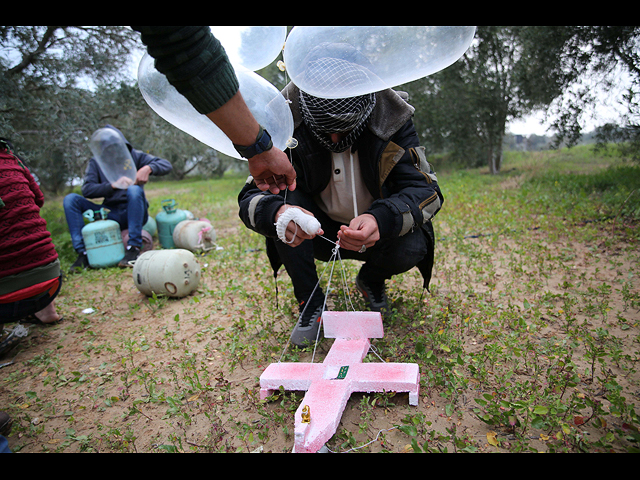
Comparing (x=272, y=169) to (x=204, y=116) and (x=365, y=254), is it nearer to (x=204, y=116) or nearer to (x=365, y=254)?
(x=204, y=116)

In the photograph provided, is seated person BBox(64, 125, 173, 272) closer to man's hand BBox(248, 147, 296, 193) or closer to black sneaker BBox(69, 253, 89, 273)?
black sneaker BBox(69, 253, 89, 273)

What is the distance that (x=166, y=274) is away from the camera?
3.33 metres

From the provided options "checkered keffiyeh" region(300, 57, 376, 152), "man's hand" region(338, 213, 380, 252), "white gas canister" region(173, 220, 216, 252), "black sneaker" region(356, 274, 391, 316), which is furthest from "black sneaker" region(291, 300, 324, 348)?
"white gas canister" region(173, 220, 216, 252)

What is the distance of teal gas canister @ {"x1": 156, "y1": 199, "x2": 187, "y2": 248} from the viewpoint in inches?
207

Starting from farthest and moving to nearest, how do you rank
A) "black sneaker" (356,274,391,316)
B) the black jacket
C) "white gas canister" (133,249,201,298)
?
1. "white gas canister" (133,249,201,298)
2. "black sneaker" (356,274,391,316)
3. the black jacket

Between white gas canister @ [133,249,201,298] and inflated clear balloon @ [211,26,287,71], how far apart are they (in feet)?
6.41

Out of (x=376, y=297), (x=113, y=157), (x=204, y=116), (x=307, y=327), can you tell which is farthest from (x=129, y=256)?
(x=204, y=116)

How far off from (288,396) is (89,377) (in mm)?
1226

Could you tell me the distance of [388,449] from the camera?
1.54m

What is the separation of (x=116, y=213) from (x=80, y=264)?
0.74m

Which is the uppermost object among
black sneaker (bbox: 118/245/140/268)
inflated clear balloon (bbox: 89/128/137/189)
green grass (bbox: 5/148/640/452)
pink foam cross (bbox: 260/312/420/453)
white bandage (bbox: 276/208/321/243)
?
inflated clear balloon (bbox: 89/128/137/189)
